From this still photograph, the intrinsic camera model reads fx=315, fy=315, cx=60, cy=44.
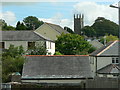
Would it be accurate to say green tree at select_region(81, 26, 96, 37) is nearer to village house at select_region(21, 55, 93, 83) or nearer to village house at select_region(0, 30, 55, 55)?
village house at select_region(0, 30, 55, 55)

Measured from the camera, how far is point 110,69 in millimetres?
21359

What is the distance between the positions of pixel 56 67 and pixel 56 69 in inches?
10.7

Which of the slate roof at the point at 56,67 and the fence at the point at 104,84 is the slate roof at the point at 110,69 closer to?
the slate roof at the point at 56,67

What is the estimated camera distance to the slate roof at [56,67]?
61.2ft

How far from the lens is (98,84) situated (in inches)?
422

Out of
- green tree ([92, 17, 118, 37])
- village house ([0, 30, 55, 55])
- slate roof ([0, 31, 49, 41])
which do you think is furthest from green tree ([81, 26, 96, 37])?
village house ([0, 30, 55, 55])

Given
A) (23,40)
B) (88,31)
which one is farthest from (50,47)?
(88,31)

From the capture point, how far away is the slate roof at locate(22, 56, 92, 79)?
18.6 metres

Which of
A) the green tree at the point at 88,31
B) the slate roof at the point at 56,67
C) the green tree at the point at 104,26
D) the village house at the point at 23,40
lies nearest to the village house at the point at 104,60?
the slate roof at the point at 56,67

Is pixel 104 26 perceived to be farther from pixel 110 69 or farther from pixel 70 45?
pixel 110 69

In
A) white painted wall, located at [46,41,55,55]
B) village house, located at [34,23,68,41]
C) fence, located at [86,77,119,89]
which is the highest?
village house, located at [34,23,68,41]

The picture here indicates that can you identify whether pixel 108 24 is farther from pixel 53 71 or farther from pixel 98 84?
pixel 98 84

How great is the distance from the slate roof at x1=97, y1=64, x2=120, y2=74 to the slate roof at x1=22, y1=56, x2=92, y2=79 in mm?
2134

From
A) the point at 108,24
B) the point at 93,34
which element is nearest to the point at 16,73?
the point at 108,24
